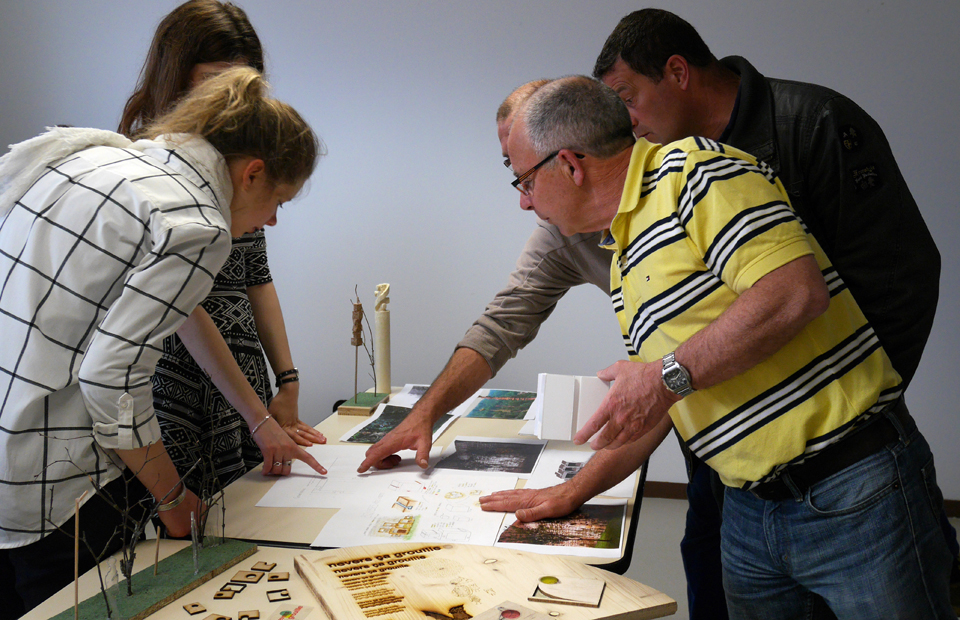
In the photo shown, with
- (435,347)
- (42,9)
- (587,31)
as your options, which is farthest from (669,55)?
(42,9)

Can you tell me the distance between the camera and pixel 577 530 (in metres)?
1.37

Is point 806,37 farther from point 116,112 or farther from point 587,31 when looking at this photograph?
Answer: point 116,112

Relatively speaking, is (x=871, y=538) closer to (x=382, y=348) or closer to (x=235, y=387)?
(x=235, y=387)

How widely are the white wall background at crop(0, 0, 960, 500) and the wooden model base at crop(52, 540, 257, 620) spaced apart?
9.34 ft

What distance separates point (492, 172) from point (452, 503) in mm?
2719

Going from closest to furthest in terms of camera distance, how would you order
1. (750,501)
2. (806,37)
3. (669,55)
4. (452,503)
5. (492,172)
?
(750,501) → (452,503) → (669,55) → (806,37) → (492,172)

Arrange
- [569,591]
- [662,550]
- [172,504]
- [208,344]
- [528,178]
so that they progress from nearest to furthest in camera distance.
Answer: [569,591] → [172,504] → [528,178] → [208,344] → [662,550]

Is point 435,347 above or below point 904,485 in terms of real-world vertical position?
below

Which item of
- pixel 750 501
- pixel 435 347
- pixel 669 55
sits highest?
pixel 669 55

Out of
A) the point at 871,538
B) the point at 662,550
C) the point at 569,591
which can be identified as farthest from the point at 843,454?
the point at 662,550

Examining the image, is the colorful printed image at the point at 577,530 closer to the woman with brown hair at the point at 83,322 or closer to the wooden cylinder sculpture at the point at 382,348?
the woman with brown hair at the point at 83,322

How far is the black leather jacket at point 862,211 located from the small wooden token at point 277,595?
1.17m

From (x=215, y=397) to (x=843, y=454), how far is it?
136 centimetres

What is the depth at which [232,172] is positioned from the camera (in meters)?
1.33
